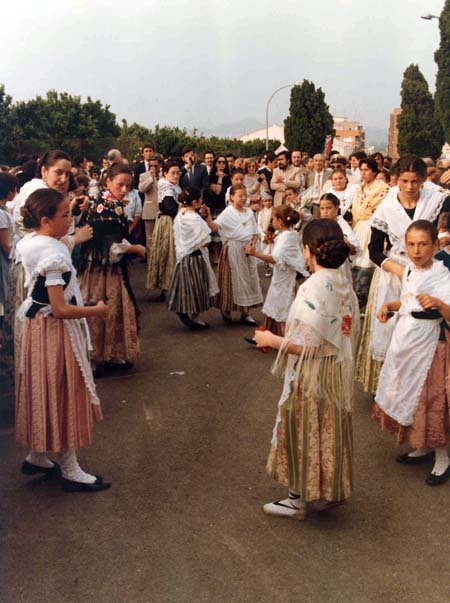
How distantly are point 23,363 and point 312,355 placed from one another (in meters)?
1.69

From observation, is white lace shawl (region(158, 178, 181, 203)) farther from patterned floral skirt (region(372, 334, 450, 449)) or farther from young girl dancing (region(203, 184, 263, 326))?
patterned floral skirt (region(372, 334, 450, 449))

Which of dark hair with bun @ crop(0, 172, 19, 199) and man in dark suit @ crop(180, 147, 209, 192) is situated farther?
man in dark suit @ crop(180, 147, 209, 192)

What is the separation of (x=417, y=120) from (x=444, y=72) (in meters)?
10.4

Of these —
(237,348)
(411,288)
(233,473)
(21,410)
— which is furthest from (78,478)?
(237,348)

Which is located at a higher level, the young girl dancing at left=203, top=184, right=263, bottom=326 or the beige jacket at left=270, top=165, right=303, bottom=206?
the beige jacket at left=270, top=165, right=303, bottom=206

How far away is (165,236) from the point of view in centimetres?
1015

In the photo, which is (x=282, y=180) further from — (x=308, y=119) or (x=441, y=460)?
(x=308, y=119)

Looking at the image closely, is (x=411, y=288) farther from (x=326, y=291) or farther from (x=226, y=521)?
(x=226, y=521)

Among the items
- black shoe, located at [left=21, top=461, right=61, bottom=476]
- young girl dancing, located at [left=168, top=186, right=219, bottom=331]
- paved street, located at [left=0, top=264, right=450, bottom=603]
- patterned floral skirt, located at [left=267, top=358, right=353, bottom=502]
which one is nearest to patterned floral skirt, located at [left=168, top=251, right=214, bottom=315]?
young girl dancing, located at [left=168, top=186, right=219, bottom=331]

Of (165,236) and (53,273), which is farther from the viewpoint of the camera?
(165,236)

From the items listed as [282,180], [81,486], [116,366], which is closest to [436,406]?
[81,486]

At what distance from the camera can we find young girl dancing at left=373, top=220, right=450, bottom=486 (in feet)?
14.9

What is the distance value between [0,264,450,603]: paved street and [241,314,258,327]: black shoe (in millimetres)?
2888

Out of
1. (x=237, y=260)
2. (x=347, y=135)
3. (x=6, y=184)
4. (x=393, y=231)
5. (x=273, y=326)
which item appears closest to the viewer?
(x=393, y=231)
